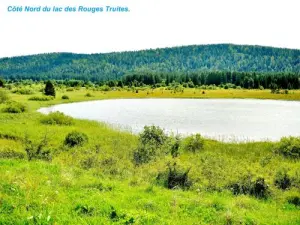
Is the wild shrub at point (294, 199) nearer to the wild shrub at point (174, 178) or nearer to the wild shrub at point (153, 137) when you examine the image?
the wild shrub at point (174, 178)

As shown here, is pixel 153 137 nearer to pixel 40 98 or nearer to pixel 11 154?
pixel 11 154

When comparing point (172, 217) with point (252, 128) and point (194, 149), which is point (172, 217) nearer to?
point (194, 149)

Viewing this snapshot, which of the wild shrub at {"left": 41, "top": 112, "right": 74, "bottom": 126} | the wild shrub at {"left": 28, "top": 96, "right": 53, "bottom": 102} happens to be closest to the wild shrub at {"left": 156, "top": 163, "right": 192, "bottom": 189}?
the wild shrub at {"left": 41, "top": 112, "right": 74, "bottom": 126}

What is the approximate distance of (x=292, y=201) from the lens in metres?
13.0

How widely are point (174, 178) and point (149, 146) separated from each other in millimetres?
6331

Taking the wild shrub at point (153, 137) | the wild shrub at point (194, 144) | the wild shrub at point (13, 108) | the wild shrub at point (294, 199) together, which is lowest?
the wild shrub at point (294, 199)

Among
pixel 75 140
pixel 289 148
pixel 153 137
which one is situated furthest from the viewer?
pixel 75 140

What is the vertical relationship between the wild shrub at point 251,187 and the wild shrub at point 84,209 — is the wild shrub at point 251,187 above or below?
below

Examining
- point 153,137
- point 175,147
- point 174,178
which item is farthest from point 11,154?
point 175,147

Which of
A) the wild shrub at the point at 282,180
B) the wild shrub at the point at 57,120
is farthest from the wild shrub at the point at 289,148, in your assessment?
the wild shrub at the point at 57,120

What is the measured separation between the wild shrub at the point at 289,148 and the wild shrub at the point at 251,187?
26.9ft

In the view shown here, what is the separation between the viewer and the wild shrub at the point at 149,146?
19.7 m

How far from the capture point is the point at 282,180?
15.3 m

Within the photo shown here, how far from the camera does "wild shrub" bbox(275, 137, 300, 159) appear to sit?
70.4ft
